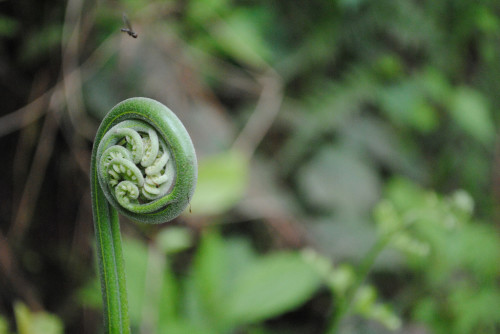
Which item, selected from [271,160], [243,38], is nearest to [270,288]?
[271,160]

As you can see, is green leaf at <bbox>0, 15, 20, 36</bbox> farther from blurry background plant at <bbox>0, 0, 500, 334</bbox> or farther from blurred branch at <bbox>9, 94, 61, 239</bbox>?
blurred branch at <bbox>9, 94, 61, 239</bbox>

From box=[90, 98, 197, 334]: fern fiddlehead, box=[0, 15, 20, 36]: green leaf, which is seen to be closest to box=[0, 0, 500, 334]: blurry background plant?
box=[0, 15, 20, 36]: green leaf

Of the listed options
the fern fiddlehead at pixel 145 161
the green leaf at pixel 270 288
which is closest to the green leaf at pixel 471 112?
the green leaf at pixel 270 288

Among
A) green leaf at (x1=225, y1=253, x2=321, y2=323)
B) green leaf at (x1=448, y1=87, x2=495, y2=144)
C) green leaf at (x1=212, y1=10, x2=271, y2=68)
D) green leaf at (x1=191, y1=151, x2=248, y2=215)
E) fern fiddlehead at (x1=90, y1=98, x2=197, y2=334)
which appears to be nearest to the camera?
fern fiddlehead at (x1=90, y1=98, x2=197, y2=334)

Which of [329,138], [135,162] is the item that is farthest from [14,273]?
[329,138]

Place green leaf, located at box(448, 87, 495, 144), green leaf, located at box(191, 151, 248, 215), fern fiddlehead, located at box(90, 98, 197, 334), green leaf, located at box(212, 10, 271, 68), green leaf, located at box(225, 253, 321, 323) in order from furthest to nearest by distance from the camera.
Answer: green leaf, located at box(448, 87, 495, 144)
green leaf, located at box(212, 10, 271, 68)
green leaf, located at box(191, 151, 248, 215)
green leaf, located at box(225, 253, 321, 323)
fern fiddlehead, located at box(90, 98, 197, 334)

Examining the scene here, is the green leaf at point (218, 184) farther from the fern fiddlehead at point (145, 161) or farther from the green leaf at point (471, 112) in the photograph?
the green leaf at point (471, 112)

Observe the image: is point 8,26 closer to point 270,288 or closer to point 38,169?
point 38,169
